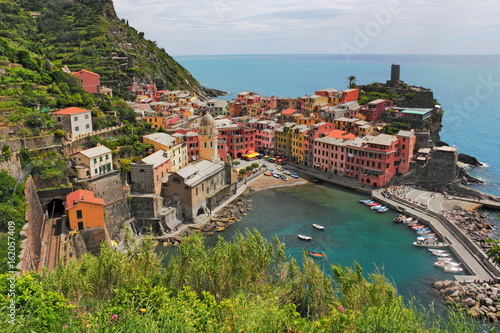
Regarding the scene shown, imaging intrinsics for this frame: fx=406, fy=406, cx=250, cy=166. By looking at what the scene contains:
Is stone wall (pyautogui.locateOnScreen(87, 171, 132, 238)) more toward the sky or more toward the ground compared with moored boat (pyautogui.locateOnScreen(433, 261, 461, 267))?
more toward the sky

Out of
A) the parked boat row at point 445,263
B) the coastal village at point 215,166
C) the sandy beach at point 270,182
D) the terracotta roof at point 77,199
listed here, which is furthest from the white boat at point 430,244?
the terracotta roof at point 77,199

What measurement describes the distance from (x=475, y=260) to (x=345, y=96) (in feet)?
139

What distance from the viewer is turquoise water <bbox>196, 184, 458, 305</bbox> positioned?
29959mm

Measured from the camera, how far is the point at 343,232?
36.6m

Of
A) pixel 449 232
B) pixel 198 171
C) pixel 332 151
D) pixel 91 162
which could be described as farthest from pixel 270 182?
pixel 91 162

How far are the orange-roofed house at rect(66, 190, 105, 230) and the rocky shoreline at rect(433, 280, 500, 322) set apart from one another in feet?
79.3

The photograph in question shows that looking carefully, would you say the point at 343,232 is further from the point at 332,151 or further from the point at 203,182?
the point at 332,151

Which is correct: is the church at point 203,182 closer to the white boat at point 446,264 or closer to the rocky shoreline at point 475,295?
the white boat at point 446,264

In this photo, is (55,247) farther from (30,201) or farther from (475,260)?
(475,260)

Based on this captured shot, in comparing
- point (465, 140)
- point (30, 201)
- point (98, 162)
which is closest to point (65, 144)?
point (98, 162)

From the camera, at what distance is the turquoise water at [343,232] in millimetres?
29959

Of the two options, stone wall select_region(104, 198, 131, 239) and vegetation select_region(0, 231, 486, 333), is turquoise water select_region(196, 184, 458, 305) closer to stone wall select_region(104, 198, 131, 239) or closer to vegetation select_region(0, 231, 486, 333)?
stone wall select_region(104, 198, 131, 239)

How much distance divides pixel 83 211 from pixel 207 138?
19749mm

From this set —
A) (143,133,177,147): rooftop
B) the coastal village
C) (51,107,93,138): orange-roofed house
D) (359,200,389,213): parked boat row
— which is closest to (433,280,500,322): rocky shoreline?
the coastal village
